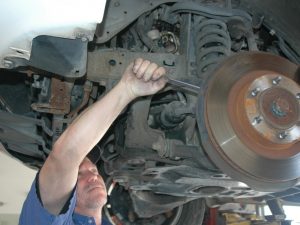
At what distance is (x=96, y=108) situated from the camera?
1098 millimetres

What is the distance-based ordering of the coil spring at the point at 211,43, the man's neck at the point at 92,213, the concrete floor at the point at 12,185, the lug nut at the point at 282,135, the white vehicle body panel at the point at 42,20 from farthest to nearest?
1. the concrete floor at the point at 12,185
2. the man's neck at the point at 92,213
3. the coil spring at the point at 211,43
4. the lug nut at the point at 282,135
5. the white vehicle body panel at the point at 42,20

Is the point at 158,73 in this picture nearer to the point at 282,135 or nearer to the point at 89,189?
the point at 282,135

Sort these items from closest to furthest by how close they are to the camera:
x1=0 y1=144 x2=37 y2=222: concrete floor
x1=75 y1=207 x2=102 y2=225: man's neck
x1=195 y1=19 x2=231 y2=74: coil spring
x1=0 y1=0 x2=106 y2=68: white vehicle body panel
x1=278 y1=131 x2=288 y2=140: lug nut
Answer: x1=0 y1=0 x2=106 y2=68: white vehicle body panel, x1=278 y1=131 x2=288 y2=140: lug nut, x1=195 y1=19 x2=231 y2=74: coil spring, x1=75 y1=207 x2=102 y2=225: man's neck, x1=0 y1=144 x2=37 y2=222: concrete floor

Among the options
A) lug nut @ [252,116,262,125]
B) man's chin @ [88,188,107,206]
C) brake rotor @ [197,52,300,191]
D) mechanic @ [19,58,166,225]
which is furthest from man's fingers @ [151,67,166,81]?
man's chin @ [88,188,107,206]

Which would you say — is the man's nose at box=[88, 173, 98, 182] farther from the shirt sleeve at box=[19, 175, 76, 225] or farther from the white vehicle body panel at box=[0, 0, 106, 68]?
the white vehicle body panel at box=[0, 0, 106, 68]

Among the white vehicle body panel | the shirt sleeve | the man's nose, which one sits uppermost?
the white vehicle body panel

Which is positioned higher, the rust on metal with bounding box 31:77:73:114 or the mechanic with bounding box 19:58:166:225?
the rust on metal with bounding box 31:77:73:114

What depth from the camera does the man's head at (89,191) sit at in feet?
4.55

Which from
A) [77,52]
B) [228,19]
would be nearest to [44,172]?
[77,52]

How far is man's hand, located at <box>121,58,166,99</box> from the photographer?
1047mm

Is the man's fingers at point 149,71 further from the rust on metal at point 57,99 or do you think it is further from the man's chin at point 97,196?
the man's chin at point 97,196

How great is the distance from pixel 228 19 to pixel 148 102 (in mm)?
345

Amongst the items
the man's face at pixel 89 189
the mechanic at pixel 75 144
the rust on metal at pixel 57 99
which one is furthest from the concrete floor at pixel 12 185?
the mechanic at pixel 75 144

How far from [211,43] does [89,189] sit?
591mm
